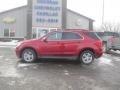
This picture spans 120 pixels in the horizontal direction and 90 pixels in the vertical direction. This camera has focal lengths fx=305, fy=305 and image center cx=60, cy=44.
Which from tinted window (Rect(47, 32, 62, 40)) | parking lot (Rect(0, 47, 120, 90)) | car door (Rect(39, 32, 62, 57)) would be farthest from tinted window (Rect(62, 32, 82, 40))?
parking lot (Rect(0, 47, 120, 90))

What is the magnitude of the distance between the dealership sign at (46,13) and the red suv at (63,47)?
1128 inches

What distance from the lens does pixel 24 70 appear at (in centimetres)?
1252

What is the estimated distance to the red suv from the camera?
589 inches

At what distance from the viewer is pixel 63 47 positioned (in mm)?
14953

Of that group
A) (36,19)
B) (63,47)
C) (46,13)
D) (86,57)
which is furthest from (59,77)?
(36,19)

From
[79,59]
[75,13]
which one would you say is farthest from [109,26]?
[79,59]

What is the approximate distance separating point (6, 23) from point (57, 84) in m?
36.3

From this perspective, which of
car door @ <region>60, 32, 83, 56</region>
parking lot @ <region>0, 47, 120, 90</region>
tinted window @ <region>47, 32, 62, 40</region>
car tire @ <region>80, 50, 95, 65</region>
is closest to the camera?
parking lot @ <region>0, 47, 120, 90</region>

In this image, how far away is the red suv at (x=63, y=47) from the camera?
15.0 metres

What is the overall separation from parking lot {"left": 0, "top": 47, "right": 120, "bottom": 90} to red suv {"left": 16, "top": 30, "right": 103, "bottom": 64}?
1.77 ft

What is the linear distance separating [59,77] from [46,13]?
108ft

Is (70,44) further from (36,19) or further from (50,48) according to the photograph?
(36,19)

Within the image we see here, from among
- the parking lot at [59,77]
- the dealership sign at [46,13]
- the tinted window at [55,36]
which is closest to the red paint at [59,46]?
the tinted window at [55,36]

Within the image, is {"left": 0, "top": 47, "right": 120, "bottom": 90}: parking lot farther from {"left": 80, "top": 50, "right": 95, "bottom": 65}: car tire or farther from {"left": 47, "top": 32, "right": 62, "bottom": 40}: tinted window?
{"left": 47, "top": 32, "right": 62, "bottom": 40}: tinted window
